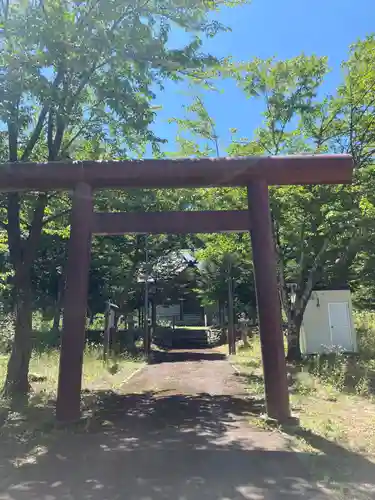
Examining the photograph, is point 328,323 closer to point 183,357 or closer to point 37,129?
point 183,357

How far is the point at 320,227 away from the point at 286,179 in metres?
6.16

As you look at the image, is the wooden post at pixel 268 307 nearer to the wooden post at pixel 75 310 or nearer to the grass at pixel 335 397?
the grass at pixel 335 397

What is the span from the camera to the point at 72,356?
7566 millimetres

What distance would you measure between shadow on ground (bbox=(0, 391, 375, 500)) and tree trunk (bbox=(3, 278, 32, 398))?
201cm

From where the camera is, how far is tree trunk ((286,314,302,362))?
654 inches

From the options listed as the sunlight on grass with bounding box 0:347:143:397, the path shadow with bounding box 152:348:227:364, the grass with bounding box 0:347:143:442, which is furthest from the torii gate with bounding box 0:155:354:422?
the path shadow with bounding box 152:348:227:364

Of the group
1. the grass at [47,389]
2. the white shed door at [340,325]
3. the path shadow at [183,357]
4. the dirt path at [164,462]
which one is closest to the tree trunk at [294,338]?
the white shed door at [340,325]

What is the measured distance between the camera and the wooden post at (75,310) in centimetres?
751

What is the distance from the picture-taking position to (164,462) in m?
5.72

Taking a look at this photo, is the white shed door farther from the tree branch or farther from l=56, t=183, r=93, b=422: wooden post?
l=56, t=183, r=93, b=422: wooden post

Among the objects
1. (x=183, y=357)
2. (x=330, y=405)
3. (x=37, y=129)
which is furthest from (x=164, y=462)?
(x=183, y=357)

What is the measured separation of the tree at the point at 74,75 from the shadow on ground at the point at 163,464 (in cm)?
345

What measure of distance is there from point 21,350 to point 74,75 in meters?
5.53

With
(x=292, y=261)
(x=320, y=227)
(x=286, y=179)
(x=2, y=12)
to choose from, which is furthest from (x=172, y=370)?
(x=2, y=12)
